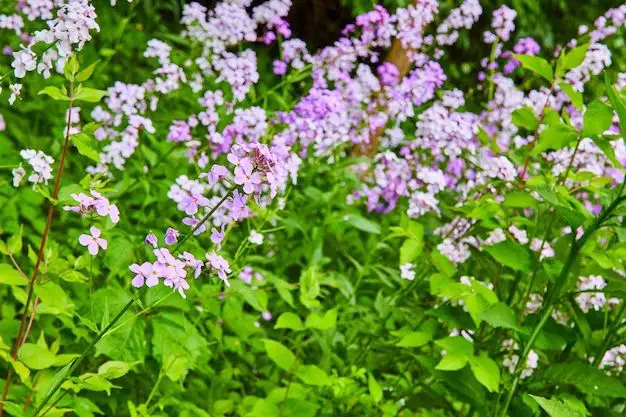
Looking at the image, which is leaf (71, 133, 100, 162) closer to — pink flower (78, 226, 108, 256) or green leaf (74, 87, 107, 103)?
green leaf (74, 87, 107, 103)

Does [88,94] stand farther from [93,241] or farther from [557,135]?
[557,135]

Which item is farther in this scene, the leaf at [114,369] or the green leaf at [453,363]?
the green leaf at [453,363]

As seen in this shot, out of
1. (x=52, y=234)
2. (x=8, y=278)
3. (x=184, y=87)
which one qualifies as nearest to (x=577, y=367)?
(x=8, y=278)

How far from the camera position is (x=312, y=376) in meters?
2.13

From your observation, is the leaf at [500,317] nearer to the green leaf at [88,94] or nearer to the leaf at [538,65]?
the leaf at [538,65]

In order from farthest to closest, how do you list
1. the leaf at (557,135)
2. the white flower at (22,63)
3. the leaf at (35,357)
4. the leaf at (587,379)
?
the leaf at (557,135), the leaf at (587,379), the leaf at (35,357), the white flower at (22,63)

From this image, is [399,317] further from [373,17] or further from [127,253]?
[373,17]

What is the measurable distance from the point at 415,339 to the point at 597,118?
73cm

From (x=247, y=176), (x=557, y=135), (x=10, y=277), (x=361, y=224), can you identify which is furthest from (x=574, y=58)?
(x=10, y=277)

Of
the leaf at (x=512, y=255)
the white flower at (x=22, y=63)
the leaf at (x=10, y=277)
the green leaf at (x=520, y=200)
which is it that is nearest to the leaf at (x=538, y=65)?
the green leaf at (x=520, y=200)

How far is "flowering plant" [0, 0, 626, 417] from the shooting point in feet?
6.00

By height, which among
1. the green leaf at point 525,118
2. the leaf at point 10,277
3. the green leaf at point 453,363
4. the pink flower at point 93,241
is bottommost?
the leaf at point 10,277

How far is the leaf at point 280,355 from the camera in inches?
84.2

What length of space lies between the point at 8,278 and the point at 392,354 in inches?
45.5
